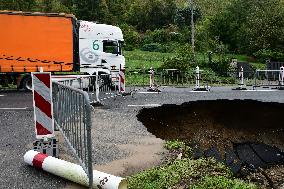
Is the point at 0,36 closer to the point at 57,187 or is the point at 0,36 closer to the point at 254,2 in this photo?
the point at 57,187

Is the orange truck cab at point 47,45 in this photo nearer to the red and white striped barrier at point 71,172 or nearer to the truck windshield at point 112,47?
the truck windshield at point 112,47

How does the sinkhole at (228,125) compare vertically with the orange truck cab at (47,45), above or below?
below

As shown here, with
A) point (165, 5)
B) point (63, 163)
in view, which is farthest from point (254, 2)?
point (63, 163)

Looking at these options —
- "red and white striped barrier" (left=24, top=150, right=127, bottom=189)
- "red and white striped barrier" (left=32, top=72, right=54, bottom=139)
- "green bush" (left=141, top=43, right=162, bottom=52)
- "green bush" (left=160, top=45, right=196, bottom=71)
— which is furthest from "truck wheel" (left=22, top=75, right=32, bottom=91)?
"green bush" (left=141, top=43, right=162, bottom=52)

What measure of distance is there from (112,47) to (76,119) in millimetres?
15301

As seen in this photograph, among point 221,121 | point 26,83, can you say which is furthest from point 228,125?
point 26,83

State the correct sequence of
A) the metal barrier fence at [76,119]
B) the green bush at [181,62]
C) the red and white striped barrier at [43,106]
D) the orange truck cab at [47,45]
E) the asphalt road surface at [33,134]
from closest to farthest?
the metal barrier fence at [76,119] → the asphalt road surface at [33,134] → the red and white striped barrier at [43,106] → the orange truck cab at [47,45] → the green bush at [181,62]

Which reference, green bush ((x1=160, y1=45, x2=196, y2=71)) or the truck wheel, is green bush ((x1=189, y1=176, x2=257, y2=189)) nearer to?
the truck wheel

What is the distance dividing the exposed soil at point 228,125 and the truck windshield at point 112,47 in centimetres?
833

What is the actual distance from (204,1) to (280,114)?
6172cm

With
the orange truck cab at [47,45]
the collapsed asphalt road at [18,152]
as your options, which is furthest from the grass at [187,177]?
the orange truck cab at [47,45]

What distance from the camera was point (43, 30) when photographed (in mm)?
18375

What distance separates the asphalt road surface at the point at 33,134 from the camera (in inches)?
214

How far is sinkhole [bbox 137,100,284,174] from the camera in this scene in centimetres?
1122
